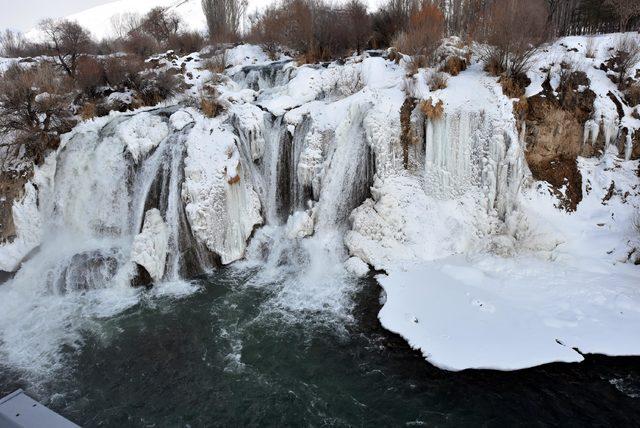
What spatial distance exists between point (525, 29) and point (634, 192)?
5752 mm

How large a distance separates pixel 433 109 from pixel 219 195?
22.5ft

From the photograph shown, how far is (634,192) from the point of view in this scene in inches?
451

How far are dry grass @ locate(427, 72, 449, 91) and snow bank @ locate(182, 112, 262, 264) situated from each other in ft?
21.4

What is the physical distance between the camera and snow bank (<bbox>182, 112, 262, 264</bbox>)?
1209cm

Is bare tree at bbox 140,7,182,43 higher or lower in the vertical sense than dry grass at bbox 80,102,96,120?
higher

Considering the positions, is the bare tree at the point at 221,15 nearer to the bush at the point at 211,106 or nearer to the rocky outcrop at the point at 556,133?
the bush at the point at 211,106

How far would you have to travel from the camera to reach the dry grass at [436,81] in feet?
42.1

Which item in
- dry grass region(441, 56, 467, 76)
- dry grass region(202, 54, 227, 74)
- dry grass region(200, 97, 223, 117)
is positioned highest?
dry grass region(202, 54, 227, 74)

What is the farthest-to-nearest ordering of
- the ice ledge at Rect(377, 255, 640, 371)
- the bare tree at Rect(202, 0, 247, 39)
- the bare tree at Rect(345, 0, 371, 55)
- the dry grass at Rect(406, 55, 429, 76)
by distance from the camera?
the bare tree at Rect(202, 0, 247, 39) < the bare tree at Rect(345, 0, 371, 55) < the dry grass at Rect(406, 55, 429, 76) < the ice ledge at Rect(377, 255, 640, 371)

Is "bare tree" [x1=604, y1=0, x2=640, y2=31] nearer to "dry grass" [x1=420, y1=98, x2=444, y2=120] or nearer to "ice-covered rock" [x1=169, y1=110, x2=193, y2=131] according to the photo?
"dry grass" [x1=420, y1=98, x2=444, y2=120]

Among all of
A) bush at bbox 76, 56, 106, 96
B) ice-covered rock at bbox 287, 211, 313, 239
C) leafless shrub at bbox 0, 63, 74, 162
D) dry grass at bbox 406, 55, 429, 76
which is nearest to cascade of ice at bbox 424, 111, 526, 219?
dry grass at bbox 406, 55, 429, 76

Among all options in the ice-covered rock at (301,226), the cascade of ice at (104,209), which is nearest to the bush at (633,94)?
the ice-covered rock at (301,226)

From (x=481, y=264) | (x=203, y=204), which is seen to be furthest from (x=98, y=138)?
(x=481, y=264)

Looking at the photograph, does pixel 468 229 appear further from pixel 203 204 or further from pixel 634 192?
pixel 203 204
